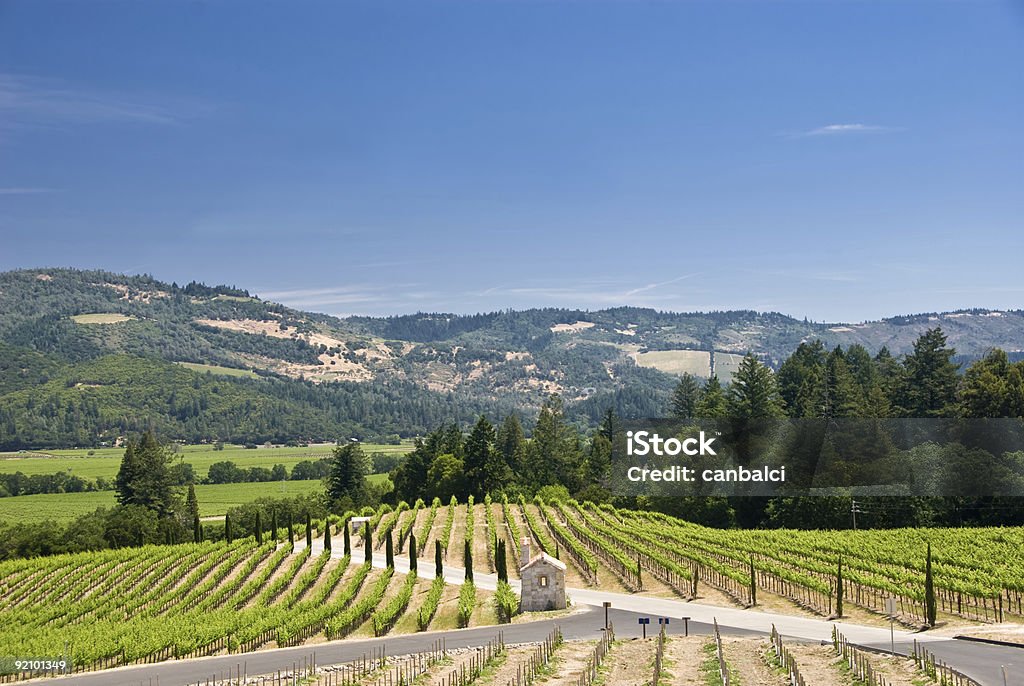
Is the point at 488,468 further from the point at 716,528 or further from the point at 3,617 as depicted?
the point at 3,617

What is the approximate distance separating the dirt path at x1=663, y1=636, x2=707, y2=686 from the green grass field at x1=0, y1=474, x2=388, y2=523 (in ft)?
352

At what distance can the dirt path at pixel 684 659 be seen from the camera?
33397 mm

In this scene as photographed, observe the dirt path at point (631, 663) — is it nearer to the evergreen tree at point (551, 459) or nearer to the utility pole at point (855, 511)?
the utility pole at point (855, 511)

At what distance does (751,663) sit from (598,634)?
9833 millimetres

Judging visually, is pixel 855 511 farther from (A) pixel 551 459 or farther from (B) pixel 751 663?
(A) pixel 551 459

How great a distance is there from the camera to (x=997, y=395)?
8925 centimetres

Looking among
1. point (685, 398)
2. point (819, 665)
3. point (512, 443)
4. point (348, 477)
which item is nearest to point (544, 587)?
point (819, 665)

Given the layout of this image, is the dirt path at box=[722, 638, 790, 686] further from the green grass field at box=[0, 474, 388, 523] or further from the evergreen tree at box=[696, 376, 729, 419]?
the green grass field at box=[0, 474, 388, 523]

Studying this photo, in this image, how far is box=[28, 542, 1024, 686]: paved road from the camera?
3544 centimetres

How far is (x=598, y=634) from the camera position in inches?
1748

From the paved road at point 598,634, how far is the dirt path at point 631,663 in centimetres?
321

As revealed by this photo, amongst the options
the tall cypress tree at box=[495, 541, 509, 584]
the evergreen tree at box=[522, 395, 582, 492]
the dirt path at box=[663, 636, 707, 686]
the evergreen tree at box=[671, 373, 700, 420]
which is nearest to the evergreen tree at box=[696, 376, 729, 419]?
the evergreen tree at box=[671, 373, 700, 420]

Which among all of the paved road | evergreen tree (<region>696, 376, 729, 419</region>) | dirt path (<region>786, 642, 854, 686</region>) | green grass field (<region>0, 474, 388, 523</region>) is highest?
evergreen tree (<region>696, 376, 729, 419</region>)

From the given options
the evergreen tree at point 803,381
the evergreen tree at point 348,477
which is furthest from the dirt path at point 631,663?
the evergreen tree at point 348,477
